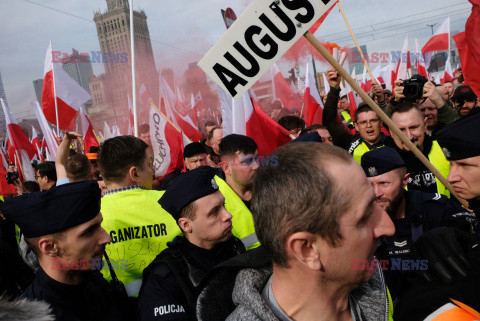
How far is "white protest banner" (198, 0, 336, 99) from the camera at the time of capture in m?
1.96

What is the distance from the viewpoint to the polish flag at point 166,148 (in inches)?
214

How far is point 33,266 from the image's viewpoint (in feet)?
9.71

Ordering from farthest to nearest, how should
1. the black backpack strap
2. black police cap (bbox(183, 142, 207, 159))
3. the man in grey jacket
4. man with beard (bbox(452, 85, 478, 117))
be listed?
1. man with beard (bbox(452, 85, 478, 117))
2. black police cap (bbox(183, 142, 207, 159))
3. the black backpack strap
4. the man in grey jacket

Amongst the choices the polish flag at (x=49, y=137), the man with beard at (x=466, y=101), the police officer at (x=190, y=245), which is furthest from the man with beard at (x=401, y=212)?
the polish flag at (x=49, y=137)

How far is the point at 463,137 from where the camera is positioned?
6.21 ft

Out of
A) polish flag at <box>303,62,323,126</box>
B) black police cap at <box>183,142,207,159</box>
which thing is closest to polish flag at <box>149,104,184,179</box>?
black police cap at <box>183,142,207,159</box>

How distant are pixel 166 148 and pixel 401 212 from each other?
3587 mm

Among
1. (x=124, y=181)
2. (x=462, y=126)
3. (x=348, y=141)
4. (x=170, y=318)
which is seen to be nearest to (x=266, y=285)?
(x=170, y=318)

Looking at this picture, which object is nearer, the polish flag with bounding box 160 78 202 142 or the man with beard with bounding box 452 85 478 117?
the man with beard with bounding box 452 85 478 117

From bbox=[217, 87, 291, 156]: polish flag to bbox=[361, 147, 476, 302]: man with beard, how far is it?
69.0 inches

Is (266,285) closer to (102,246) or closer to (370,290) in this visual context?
(370,290)

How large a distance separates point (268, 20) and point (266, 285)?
134 cm

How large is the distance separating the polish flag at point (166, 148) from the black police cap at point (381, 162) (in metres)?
3.09

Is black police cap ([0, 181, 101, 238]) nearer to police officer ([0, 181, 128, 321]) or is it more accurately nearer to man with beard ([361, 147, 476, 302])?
police officer ([0, 181, 128, 321])
